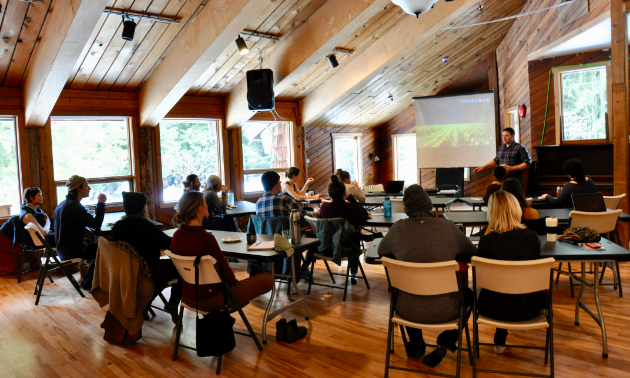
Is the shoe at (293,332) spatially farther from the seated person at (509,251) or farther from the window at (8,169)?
the window at (8,169)

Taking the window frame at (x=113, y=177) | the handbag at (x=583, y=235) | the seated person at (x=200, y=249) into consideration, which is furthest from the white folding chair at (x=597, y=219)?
the window frame at (x=113, y=177)

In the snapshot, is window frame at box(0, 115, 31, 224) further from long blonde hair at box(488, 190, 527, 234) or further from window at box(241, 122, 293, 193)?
long blonde hair at box(488, 190, 527, 234)

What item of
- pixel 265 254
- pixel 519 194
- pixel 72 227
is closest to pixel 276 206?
pixel 265 254

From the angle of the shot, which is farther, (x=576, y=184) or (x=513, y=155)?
(x=513, y=155)

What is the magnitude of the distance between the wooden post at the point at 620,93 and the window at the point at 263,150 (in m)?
5.72

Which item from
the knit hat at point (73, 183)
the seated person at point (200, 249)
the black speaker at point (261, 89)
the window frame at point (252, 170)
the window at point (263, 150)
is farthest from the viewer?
the window at point (263, 150)

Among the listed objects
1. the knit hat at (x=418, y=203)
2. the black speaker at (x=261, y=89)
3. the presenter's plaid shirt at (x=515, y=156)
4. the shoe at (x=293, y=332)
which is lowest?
the shoe at (x=293, y=332)

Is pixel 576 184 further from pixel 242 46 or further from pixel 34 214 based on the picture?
pixel 34 214

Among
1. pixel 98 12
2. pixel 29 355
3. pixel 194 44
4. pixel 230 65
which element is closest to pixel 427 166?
pixel 230 65

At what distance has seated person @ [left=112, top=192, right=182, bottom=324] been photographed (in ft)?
12.1

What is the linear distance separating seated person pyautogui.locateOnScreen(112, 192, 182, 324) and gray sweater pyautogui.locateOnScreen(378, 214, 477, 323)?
1.84 metres

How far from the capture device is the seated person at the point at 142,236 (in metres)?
3.68

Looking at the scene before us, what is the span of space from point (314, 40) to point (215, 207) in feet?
8.87

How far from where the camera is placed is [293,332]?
3641mm
